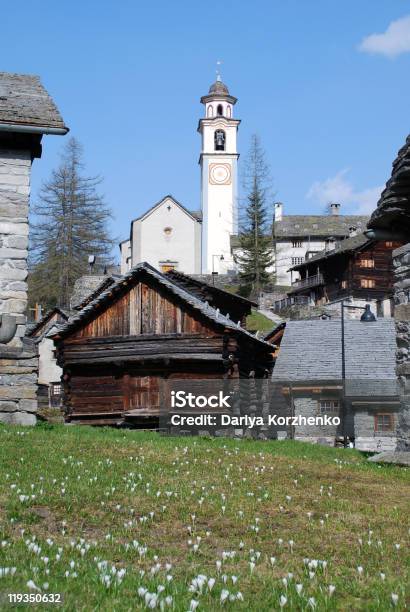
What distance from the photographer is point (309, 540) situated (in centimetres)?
678

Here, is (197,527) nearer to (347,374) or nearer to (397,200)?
(397,200)

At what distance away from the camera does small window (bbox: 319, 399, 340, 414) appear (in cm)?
3541

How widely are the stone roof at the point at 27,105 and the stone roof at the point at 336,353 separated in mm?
19993

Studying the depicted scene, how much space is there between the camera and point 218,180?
323 ft

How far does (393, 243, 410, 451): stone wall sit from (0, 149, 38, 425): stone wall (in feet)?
21.6

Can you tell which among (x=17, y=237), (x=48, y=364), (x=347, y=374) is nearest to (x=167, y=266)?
(x=48, y=364)

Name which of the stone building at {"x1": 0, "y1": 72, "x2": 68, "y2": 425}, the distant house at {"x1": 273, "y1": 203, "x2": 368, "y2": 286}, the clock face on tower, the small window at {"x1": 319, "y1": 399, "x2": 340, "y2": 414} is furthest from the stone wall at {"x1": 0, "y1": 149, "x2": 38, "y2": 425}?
the clock face on tower

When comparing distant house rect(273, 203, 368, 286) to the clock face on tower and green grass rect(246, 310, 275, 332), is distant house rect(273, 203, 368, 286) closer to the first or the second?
the clock face on tower

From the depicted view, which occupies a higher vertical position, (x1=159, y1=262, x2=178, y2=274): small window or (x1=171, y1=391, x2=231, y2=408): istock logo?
(x1=159, y1=262, x2=178, y2=274): small window

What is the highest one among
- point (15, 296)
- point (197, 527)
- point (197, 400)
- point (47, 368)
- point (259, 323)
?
point (259, 323)

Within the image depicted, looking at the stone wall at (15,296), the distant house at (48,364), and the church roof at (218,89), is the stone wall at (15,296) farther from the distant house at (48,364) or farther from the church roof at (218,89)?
the church roof at (218,89)

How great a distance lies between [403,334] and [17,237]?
7616 mm

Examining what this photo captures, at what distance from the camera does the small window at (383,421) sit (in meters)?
33.7

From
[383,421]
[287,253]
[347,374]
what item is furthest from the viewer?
[287,253]
